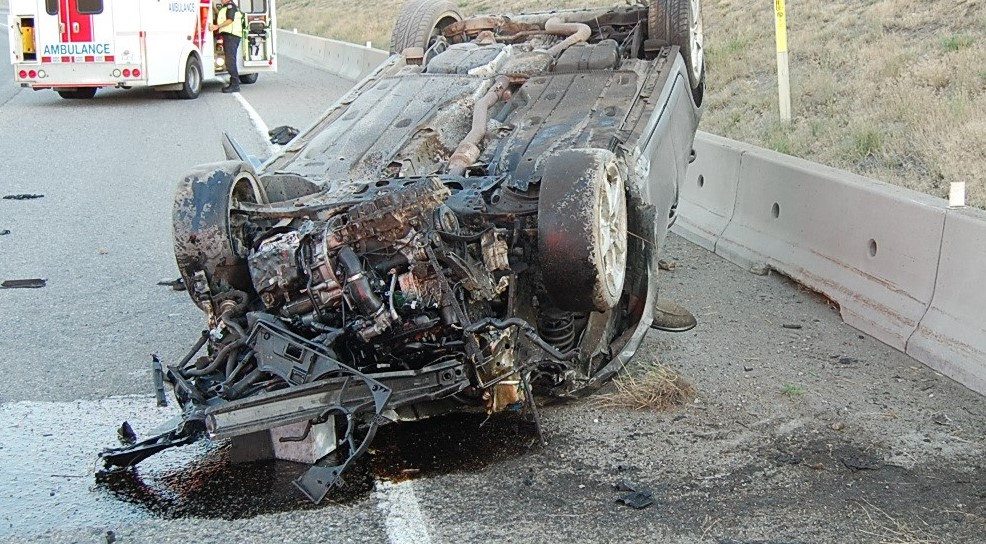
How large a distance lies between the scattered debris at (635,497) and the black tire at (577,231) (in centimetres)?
83

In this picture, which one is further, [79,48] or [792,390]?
[79,48]

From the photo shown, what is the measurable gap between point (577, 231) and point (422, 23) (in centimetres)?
402

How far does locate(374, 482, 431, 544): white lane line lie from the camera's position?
399 centimetres

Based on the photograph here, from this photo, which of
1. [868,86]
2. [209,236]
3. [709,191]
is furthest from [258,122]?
[209,236]

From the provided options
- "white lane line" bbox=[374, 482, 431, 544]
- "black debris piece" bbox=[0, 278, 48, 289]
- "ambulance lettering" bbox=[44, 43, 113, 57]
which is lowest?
"black debris piece" bbox=[0, 278, 48, 289]

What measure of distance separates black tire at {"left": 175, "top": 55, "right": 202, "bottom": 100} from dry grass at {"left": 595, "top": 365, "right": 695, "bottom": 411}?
14.9 m

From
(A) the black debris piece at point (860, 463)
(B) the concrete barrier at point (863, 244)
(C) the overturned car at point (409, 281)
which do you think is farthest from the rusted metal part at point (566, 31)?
(A) the black debris piece at point (860, 463)

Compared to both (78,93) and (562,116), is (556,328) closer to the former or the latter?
(562,116)

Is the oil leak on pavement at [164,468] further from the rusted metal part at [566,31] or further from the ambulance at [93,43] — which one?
the ambulance at [93,43]

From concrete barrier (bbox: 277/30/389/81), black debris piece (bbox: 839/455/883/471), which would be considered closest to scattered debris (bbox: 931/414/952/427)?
black debris piece (bbox: 839/455/883/471)

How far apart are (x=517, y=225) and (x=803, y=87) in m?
8.55

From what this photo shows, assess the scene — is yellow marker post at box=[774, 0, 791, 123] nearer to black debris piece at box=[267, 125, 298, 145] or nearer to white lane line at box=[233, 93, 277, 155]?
black debris piece at box=[267, 125, 298, 145]

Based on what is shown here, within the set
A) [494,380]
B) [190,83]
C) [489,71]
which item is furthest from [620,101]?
[190,83]

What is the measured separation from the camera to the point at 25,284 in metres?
7.46
